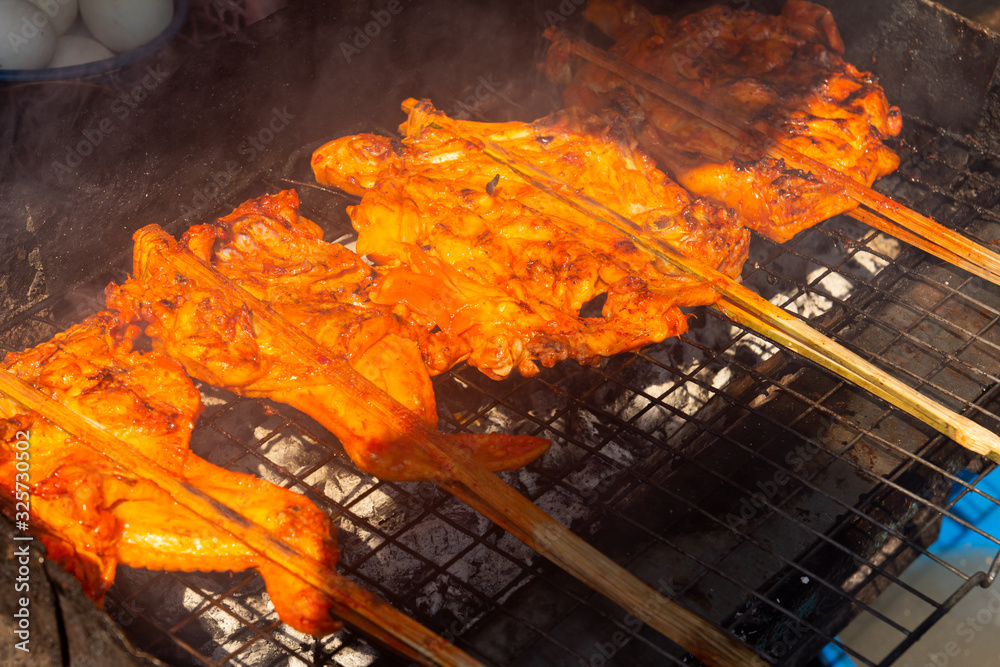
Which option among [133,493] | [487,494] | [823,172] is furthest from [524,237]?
[133,493]

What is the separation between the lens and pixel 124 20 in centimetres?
488

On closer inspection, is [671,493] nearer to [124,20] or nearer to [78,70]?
[78,70]

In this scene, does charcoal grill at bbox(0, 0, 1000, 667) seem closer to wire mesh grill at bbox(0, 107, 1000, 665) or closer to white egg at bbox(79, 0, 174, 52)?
wire mesh grill at bbox(0, 107, 1000, 665)

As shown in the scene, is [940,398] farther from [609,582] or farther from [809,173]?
[609,582]

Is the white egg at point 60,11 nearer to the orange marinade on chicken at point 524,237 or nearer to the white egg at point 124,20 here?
the white egg at point 124,20

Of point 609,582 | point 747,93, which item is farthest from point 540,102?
point 609,582

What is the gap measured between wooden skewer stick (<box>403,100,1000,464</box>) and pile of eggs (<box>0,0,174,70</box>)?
6.21 feet

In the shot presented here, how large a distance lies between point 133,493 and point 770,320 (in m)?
2.97

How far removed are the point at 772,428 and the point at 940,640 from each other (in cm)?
162

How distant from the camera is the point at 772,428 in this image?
4.13 meters

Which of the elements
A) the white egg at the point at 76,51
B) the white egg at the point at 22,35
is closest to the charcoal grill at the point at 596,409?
the white egg at the point at 22,35

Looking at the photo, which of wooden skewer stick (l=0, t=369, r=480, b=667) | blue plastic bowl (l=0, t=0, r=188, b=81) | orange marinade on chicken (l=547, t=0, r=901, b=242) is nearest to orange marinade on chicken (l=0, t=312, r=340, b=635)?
wooden skewer stick (l=0, t=369, r=480, b=667)

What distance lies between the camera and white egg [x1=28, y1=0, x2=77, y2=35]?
4789 millimetres

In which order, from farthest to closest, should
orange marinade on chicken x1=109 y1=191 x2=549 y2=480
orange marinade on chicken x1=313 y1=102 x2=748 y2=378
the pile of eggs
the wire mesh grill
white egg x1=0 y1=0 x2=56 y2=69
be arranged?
the pile of eggs → white egg x1=0 y1=0 x2=56 y2=69 → orange marinade on chicken x1=313 y1=102 x2=748 y2=378 → orange marinade on chicken x1=109 y1=191 x2=549 y2=480 → the wire mesh grill
